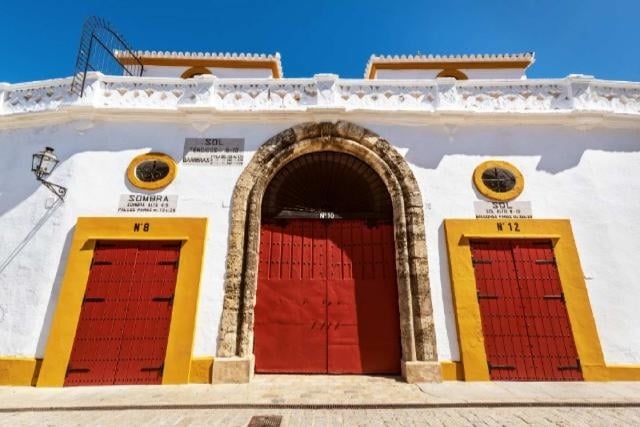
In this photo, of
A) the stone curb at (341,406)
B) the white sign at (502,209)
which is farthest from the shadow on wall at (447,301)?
the stone curb at (341,406)

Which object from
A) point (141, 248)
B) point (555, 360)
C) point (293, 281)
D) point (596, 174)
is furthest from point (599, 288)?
point (141, 248)

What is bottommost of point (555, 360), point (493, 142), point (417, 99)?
point (555, 360)

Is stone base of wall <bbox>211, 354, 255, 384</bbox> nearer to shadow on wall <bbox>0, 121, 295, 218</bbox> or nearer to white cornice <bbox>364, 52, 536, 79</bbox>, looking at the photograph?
shadow on wall <bbox>0, 121, 295, 218</bbox>

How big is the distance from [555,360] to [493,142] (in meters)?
4.35

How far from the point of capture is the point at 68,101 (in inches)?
278

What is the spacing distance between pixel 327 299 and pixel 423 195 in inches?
113

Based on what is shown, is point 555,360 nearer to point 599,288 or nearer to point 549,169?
point 599,288

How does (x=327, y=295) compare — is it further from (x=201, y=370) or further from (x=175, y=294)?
(x=175, y=294)

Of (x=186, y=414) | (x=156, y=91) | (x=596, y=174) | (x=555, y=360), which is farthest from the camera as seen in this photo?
(x=156, y=91)

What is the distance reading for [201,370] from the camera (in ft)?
18.3

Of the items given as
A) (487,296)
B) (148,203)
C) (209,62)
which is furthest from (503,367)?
(209,62)

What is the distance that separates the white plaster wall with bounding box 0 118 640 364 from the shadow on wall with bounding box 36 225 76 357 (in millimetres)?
21

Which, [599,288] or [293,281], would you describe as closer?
[599,288]

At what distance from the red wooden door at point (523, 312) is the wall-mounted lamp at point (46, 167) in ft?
27.0
